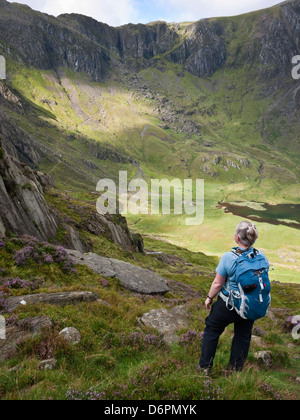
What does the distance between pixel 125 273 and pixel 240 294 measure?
62.3 feet

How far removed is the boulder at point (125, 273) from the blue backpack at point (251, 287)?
16324 mm

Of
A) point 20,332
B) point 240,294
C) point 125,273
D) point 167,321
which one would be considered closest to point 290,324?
point 167,321

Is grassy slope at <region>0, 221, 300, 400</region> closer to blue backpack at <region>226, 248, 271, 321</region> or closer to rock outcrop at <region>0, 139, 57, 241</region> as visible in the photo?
blue backpack at <region>226, 248, 271, 321</region>

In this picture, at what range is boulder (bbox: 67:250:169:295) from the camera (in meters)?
22.3

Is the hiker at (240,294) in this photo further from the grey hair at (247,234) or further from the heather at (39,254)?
the heather at (39,254)

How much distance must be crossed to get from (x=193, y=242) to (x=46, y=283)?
132198 millimetres

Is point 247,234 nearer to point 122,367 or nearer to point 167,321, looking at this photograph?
point 122,367

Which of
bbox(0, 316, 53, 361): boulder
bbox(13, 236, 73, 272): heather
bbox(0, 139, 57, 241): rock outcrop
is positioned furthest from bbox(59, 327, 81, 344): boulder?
bbox(0, 139, 57, 241): rock outcrop

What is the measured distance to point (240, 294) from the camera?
675 cm

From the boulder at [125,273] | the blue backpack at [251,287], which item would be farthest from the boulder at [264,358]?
the boulder at [125,273]
